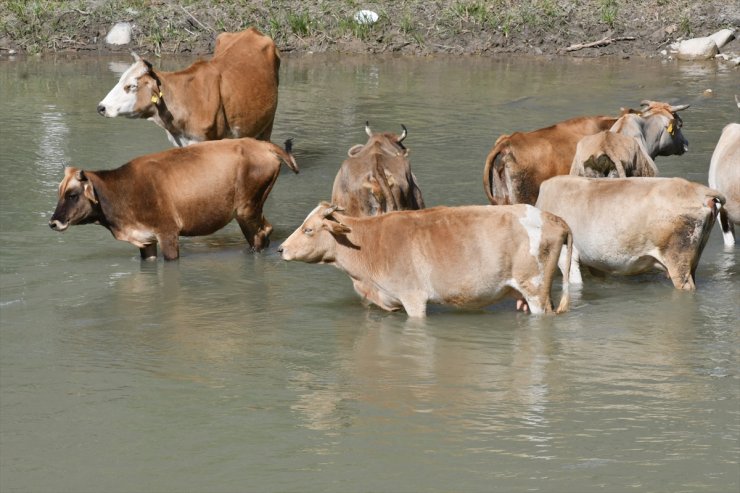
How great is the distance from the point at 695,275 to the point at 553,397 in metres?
3.12

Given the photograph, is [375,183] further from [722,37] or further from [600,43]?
[722,37]

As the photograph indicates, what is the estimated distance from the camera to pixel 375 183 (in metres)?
10.8

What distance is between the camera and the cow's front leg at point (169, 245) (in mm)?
11148

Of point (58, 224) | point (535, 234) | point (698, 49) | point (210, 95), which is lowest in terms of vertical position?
point (58, 224)

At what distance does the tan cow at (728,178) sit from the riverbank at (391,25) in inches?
394

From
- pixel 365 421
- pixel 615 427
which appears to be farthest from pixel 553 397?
pixel 365 421

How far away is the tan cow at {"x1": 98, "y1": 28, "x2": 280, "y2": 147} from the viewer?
1342 cm

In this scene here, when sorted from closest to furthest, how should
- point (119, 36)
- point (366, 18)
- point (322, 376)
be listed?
1. point (322, 376)
2. point (119, 36)
3. point (366, 18)

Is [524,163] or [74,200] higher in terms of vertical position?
[524,163]

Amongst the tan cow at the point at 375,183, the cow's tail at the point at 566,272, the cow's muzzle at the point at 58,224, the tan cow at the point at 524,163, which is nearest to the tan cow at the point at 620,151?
the tan cow at the point at 524,163

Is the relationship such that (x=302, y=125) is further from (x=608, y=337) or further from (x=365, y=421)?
(x=365, y=421)

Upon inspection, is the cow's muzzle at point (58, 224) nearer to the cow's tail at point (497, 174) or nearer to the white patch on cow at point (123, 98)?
the white patch on cow at point (123, 98)

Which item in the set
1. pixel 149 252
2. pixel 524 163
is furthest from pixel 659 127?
pixel 149 252

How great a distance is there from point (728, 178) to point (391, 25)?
11742 mm
